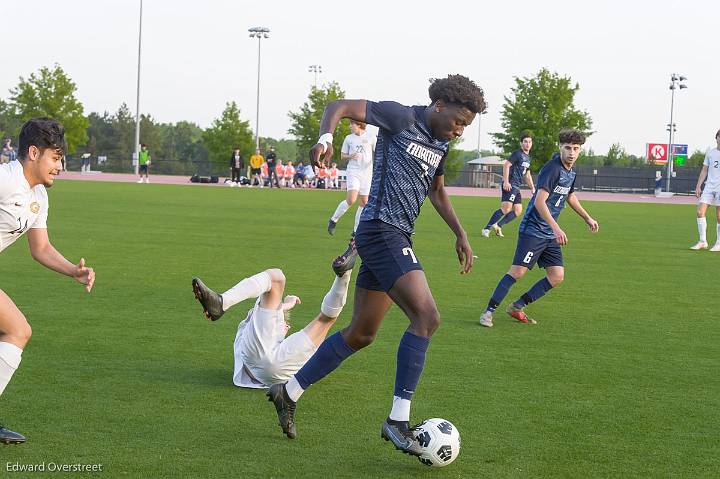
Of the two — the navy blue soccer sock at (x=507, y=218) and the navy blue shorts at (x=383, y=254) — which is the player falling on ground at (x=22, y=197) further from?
the navy blue soccer sock at (x=507, y=218)

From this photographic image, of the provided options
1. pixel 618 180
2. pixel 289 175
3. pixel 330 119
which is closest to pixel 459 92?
pixel 330 119

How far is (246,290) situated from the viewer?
241 inches

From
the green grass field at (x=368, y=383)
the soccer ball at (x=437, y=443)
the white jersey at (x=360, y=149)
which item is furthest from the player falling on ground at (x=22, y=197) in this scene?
the white jersey at (x=360, y=149)

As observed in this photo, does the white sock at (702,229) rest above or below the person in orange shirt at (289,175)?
below

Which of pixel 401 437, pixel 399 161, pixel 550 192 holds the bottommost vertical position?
pixel 401 437

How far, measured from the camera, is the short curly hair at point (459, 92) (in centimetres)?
534

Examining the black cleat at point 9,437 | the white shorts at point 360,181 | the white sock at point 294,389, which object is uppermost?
the white shorts at point 360,181

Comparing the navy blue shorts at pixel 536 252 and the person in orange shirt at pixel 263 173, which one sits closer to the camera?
the navy blue shorts at pixel 536 252

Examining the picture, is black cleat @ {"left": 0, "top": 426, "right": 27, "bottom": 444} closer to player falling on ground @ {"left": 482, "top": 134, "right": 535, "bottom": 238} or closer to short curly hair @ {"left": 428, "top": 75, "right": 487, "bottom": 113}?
short curly hair @ {"left": 428, "top": 75, "right": 487, "bottom": 113}

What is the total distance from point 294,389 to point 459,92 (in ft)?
6.65

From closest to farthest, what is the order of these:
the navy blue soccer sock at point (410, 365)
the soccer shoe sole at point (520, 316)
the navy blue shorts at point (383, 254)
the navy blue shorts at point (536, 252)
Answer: the navy blue soccer sock at point (410, 365) → the navy blue shorts at point (383, 254) → the navy blue shorts at point (536, 252) → the soccer shoe sole at point (520, 316)

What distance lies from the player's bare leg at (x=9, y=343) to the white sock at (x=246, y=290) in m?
1.38

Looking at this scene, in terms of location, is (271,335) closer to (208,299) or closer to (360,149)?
(208,299)

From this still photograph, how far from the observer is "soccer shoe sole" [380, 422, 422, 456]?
4914mm
